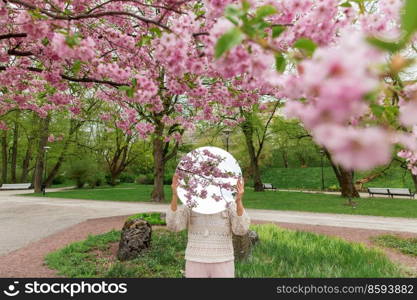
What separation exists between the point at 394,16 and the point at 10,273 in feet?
24.0

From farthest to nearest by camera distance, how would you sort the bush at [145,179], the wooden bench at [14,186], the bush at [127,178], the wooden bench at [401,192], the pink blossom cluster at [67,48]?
the bush at [127,178] → the bush at [145,179] → the wooden bench at [14,186] → the wooden bench at [401,192] → the pink blossom cluster at [67,48]

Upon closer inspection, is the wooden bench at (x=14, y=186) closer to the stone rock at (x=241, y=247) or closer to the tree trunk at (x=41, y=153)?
the tree trunk at (x=41, y=153)

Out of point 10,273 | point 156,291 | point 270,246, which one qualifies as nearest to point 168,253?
point 270,246

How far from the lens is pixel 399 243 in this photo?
31.2 feet

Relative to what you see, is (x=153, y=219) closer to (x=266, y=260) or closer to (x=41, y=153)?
(x=266, y=260)

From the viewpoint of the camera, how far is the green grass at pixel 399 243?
8828 mm

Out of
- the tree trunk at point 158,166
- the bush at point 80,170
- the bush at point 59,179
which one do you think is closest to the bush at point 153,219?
the tree trunk at point 158,166

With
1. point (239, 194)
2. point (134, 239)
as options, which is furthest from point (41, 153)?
point (239, 194)

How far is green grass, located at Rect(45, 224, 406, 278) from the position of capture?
245 inches

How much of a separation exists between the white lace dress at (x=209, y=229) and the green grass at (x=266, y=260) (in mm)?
2347

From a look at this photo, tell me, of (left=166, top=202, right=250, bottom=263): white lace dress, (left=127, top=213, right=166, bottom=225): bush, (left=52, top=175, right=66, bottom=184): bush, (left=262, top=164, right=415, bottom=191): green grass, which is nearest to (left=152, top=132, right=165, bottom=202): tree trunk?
(left=127, top=213, right=166, bottom=225): bush

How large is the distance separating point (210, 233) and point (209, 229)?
0.14 feet

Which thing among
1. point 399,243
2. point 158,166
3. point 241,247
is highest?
point 158,166

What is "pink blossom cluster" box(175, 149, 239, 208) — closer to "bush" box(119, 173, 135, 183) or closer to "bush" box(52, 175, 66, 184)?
"bush" box(52, 175, 66, 184)
